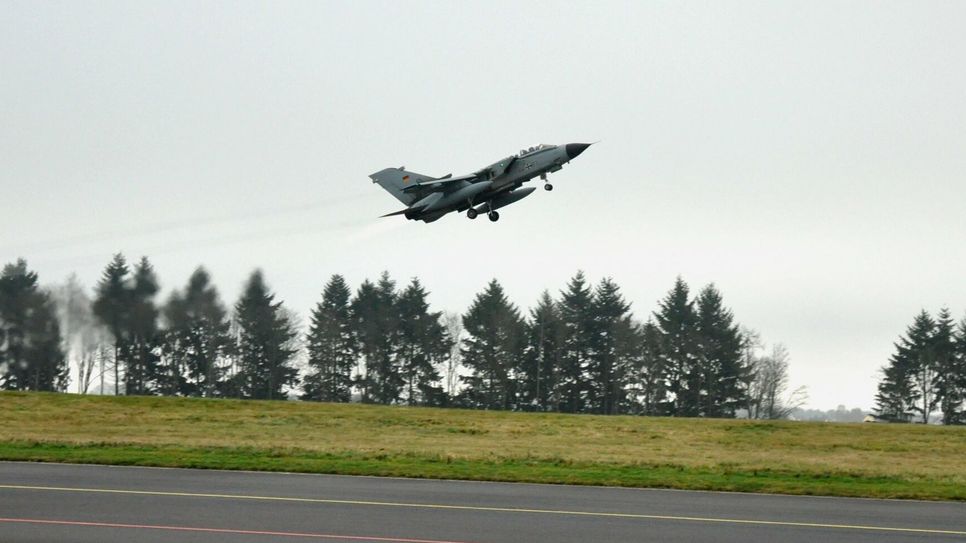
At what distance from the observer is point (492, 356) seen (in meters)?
83.1

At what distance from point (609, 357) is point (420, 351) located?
14144 millimetres

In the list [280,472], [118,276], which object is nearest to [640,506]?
[280,472]

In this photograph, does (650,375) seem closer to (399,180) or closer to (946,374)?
(946,374)

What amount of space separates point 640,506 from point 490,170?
21.3 m

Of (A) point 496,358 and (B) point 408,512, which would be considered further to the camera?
(A) point 496,358

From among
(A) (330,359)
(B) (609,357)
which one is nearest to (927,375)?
(B) (609,357)

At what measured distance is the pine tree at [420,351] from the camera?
82.5 metres

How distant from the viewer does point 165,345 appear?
234ft

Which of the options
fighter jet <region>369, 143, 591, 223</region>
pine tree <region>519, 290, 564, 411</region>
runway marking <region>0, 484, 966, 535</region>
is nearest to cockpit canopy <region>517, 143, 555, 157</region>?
fighter jet <region>369, 143, 591, 223</region>

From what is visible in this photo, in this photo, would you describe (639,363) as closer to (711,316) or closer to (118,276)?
(711,316)

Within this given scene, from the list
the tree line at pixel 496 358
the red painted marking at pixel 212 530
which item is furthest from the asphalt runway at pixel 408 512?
the tree line at pixel 496 358

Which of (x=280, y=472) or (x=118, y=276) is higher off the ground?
(x=118, y=276)

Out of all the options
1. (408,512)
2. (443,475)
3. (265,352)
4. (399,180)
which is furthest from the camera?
(265,352)

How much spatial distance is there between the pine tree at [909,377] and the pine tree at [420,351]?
3194 cm
